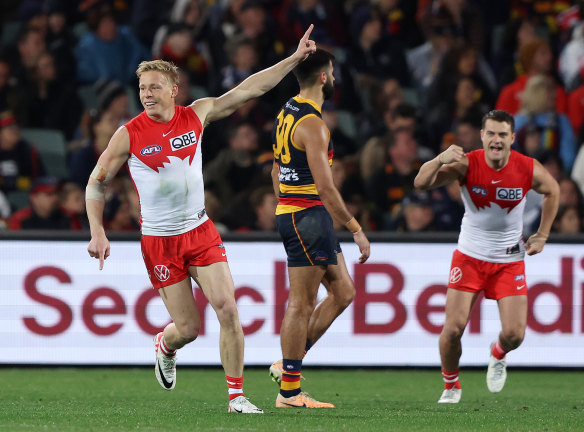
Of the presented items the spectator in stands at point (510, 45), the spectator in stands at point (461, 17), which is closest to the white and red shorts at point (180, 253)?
the spectator in stands at point (510, 45)

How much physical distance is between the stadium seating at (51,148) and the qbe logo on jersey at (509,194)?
7009 millimetres

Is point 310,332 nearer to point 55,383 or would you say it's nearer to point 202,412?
point 202,412

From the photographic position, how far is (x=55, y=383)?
10.5 meters

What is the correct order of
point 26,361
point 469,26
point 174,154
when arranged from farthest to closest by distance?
point 469,26
point 26,361
point 174,154

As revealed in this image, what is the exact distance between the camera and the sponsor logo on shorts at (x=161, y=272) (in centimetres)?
795

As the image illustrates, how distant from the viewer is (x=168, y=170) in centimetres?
784

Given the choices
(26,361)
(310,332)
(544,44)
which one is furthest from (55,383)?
(544,44)

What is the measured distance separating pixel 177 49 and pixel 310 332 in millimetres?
6993

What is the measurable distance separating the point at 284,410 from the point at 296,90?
24.5 feet

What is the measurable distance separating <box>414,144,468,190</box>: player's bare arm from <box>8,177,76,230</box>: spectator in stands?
16.6 ft

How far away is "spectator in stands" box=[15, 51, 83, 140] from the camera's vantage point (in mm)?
14625

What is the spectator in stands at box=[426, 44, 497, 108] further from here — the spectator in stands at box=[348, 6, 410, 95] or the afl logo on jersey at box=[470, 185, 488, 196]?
the afl logo on jersey at box=[470, 185, 488, 196]

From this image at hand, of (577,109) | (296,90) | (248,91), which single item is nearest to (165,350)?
(248,91)

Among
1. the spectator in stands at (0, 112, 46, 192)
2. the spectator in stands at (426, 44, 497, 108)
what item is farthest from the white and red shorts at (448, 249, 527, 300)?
the spectator in stands at (0, 112, 46, 192)
